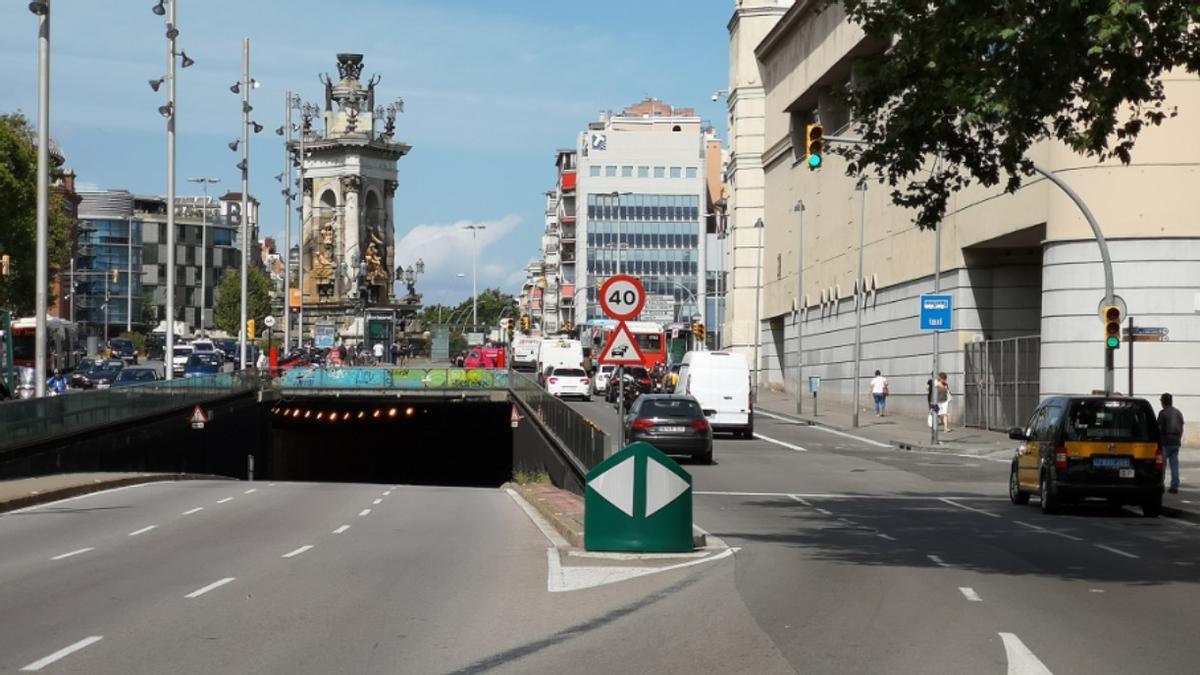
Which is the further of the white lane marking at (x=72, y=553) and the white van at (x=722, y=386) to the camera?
the white van at (x=722, y=386)

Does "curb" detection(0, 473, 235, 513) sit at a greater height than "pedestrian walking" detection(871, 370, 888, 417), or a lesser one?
lesser

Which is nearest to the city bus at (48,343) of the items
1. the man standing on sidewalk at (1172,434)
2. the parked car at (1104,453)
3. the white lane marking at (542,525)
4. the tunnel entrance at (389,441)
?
the tunnel entrance at (389,441)

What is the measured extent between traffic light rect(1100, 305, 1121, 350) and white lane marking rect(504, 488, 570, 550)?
1101 centimetres

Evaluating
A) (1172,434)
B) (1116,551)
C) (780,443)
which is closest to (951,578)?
(1116,551)

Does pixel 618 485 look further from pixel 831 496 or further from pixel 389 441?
pixel 389 441

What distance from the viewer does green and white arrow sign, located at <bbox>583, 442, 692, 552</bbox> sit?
1844 cm

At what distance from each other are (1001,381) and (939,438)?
14.0 feet

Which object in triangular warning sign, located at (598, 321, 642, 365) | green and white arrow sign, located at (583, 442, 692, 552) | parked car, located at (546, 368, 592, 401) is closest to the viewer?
green and white arrow sign, located at (583, 442, 692, 552)

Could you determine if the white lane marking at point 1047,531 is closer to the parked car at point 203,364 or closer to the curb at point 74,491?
the curb at point 74,491

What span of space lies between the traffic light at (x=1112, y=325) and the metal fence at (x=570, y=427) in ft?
31.4

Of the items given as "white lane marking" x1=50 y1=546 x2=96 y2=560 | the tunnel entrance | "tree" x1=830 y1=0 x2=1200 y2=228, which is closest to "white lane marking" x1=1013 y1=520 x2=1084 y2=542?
"tree" x1=830 y1=0 x2=1200 y2=228

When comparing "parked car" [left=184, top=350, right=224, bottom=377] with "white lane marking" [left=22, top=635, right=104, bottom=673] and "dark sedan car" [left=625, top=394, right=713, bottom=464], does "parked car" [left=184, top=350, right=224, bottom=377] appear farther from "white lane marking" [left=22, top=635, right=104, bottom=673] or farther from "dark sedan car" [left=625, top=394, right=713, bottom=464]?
"white lane marking" [left=22, top=635, right=104, bottom=673]

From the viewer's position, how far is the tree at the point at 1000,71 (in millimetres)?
17156

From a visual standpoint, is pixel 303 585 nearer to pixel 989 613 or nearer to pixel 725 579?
pixel 725 579
